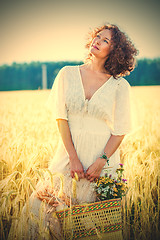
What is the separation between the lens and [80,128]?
5.74 ft

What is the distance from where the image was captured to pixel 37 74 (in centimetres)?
2995

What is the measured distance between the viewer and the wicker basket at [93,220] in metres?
1.36

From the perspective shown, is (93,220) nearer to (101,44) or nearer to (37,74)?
(101,44)

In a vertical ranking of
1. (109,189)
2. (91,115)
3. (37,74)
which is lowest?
(109,189)

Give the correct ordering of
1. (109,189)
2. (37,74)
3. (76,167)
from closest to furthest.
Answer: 1. (109,189)
2. (76,167)
3. (37,74)

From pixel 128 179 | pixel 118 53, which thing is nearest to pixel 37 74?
pixel 118 53

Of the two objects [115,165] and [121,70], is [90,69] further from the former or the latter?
[115,165]

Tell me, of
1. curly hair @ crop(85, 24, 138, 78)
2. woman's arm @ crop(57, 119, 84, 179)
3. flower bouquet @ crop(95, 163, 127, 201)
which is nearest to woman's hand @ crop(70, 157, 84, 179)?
woman's arm @ crop(57, 119, 84, 179)

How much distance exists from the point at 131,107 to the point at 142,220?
821 mm

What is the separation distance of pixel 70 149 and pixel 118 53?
84cm

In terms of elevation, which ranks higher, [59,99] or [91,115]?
[59,99]

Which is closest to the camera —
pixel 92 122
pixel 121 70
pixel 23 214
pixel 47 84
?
pixel 23 214

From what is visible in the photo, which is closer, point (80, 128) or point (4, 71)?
point (80, 128)

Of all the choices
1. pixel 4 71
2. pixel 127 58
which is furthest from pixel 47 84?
pixel 127 58
